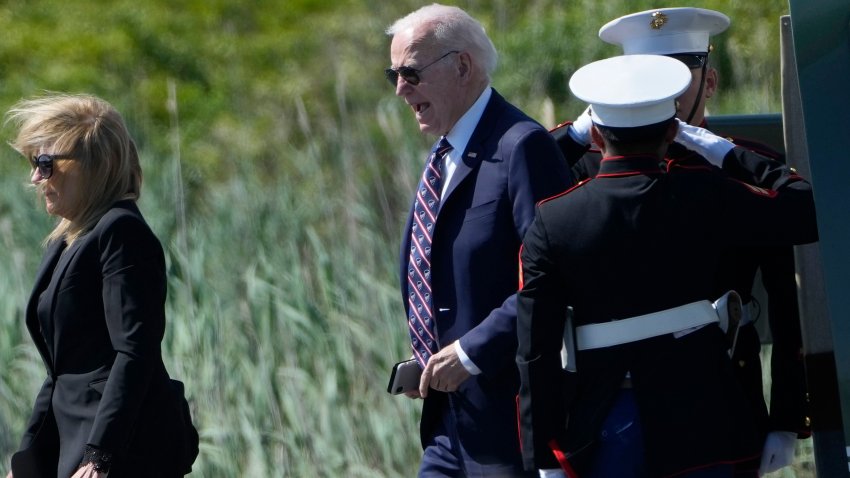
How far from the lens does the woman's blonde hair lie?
2.96 metres

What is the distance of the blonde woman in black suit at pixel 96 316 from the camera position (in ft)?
9.25

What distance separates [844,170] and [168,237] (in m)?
3.37

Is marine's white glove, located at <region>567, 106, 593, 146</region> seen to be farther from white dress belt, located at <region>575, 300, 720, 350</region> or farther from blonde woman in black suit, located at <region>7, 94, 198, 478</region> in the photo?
blonde woman in black suit, located at <region>7, 94, 198, 478</region>

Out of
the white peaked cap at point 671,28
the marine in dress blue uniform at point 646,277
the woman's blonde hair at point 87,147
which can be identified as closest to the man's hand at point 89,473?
the woman's blonde hair at point 87,147

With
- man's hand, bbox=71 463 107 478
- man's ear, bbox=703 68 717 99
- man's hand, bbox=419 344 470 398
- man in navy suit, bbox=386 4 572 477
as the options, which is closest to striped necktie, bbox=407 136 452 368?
man in navy suit, bbox=386 4 572 477

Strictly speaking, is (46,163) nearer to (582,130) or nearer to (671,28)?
(582,130)

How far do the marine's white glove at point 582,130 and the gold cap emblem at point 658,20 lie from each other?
0.82ft

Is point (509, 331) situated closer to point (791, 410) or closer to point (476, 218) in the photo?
point (476, 218)

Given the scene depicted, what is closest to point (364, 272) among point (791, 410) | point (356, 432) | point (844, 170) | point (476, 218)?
point (356, 432)

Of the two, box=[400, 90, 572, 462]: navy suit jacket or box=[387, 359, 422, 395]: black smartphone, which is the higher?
box=[400, 90, 572, 462]: navy suit jacket

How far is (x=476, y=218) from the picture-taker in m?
2.95

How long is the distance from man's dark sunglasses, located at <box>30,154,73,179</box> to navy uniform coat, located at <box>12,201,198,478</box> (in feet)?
0.56

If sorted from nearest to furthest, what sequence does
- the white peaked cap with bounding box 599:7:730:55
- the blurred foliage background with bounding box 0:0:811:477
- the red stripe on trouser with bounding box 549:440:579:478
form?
the red stripe on trouser with bounding box 549:440:579:478 < the white peaked cap with bounding box 599:7:730:55 < the blurred foliage background with bounding box 0:0:811:477

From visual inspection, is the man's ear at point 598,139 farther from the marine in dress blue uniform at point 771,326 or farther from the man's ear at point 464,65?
the man's ear at point 464,65
